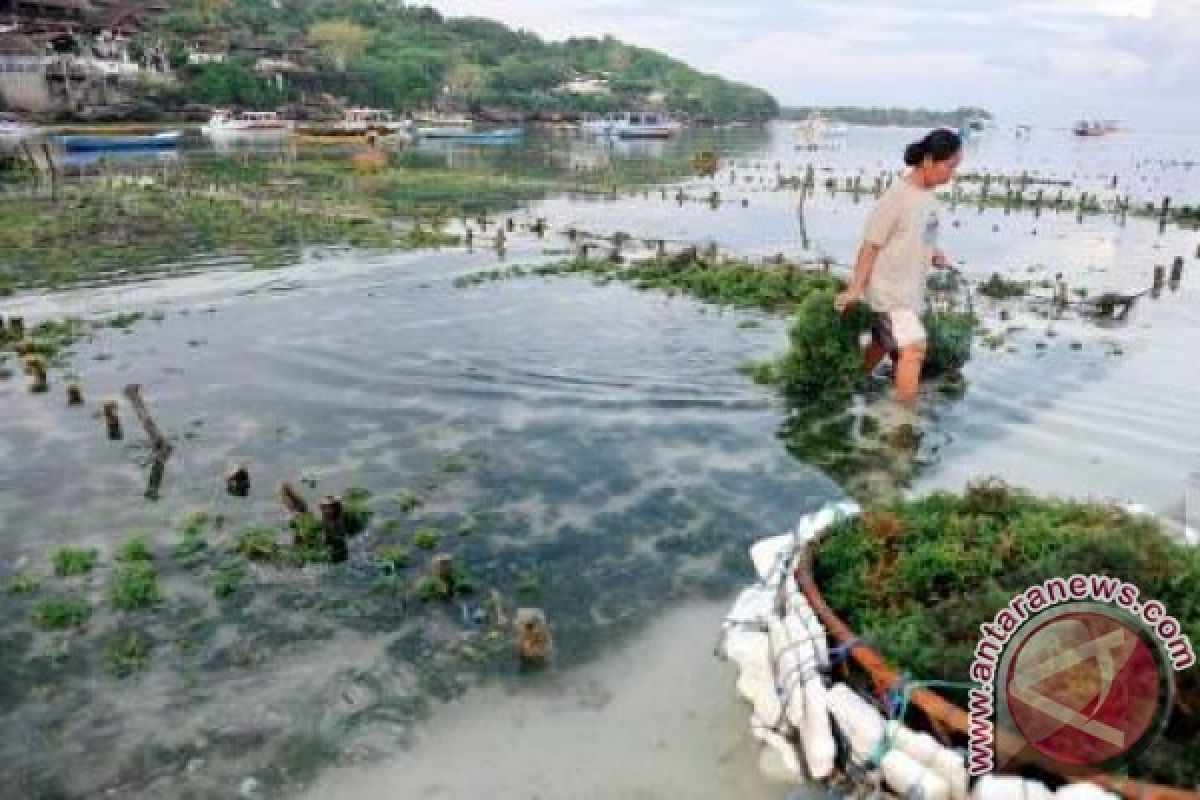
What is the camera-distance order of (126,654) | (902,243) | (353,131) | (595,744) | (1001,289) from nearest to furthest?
(595,744) → (126,654) → (902,243) → (1001,289) → (353,131)

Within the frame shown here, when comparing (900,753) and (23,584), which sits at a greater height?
(900,753)

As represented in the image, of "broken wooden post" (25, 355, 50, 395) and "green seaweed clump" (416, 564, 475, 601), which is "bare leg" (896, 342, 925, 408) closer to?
"green seaweed clump" (416, 564, 475, 601)

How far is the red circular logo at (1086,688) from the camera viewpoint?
489cm

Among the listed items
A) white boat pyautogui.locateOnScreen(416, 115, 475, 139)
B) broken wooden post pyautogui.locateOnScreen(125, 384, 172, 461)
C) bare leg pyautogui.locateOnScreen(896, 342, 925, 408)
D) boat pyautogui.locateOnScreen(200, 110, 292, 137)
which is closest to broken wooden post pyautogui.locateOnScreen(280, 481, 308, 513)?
broken wooden post pyautogui.locateOnScreen(125, 384, 172, 461)

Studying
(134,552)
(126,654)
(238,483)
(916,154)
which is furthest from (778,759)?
(916,154)

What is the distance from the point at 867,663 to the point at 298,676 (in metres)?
4.61

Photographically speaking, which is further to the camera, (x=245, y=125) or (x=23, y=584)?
(x=245, y=125)

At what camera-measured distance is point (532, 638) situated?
7555 mm

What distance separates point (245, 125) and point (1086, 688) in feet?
338

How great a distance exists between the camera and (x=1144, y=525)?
6543 mm

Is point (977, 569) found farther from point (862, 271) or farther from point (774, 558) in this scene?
point (862, 271)

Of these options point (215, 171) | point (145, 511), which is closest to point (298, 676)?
point (145, 511)

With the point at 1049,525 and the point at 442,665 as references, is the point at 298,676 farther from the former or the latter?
the point at 1049,525

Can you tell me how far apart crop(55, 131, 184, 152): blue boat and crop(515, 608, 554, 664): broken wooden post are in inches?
2933
